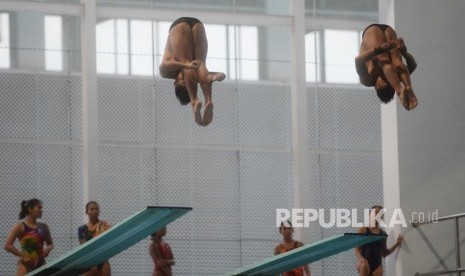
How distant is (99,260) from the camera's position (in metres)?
14.0

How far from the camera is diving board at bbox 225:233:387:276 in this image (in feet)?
45.9

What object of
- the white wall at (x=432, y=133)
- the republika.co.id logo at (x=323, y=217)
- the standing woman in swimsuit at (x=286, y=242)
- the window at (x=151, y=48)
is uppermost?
the window at (x=151, y=48)

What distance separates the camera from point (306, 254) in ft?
46.9

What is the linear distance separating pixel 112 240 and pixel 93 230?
1.42m

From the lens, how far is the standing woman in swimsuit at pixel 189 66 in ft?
38.3

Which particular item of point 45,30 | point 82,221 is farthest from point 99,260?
point 45,30

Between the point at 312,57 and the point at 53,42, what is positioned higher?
the point at 53,42

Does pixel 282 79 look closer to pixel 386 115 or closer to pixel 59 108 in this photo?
pixel 386 115

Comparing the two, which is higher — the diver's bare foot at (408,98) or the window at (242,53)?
the window at (242,53)

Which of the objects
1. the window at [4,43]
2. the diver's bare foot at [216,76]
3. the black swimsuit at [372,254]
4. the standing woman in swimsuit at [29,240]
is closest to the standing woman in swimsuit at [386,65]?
the diver's bare foot at [216,76]

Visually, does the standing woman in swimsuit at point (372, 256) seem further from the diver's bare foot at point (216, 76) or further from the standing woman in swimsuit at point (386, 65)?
the diver's bare foot at point (216, 76)

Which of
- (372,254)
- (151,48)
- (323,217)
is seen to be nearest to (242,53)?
(151,48)

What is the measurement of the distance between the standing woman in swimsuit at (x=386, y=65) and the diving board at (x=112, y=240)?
225 cm

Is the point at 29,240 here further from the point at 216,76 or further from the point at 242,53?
the point at 242,53
